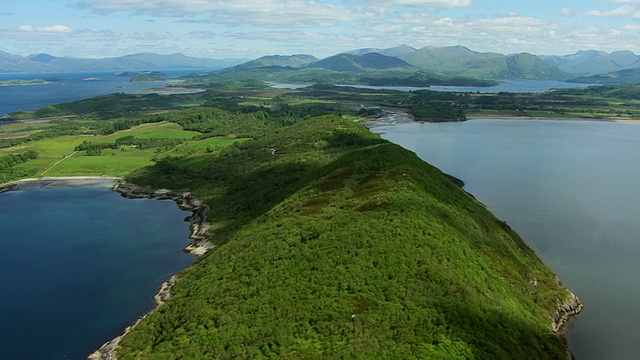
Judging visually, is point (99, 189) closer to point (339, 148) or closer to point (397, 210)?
point (339, 148)

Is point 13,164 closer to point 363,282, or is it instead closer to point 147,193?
point 147,193

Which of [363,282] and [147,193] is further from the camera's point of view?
[147,193]

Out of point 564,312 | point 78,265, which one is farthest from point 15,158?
point 564,312

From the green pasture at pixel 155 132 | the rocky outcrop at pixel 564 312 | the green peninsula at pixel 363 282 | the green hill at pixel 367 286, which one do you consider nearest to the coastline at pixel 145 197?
the green peninsula at pixel 363 282

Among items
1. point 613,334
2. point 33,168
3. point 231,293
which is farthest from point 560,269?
point 33,168

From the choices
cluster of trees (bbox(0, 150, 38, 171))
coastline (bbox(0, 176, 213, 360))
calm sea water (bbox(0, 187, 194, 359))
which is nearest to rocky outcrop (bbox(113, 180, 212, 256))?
coastline (bbox(0, 176, 213, 360))

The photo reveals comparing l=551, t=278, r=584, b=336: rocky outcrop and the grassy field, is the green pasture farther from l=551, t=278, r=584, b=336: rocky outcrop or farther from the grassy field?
l=551, t=278, r=584, b=336: rocky outcrop

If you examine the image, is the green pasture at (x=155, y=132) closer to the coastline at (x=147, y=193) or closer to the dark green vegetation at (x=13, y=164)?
the dark green vegetation at (x=13, y=164)
